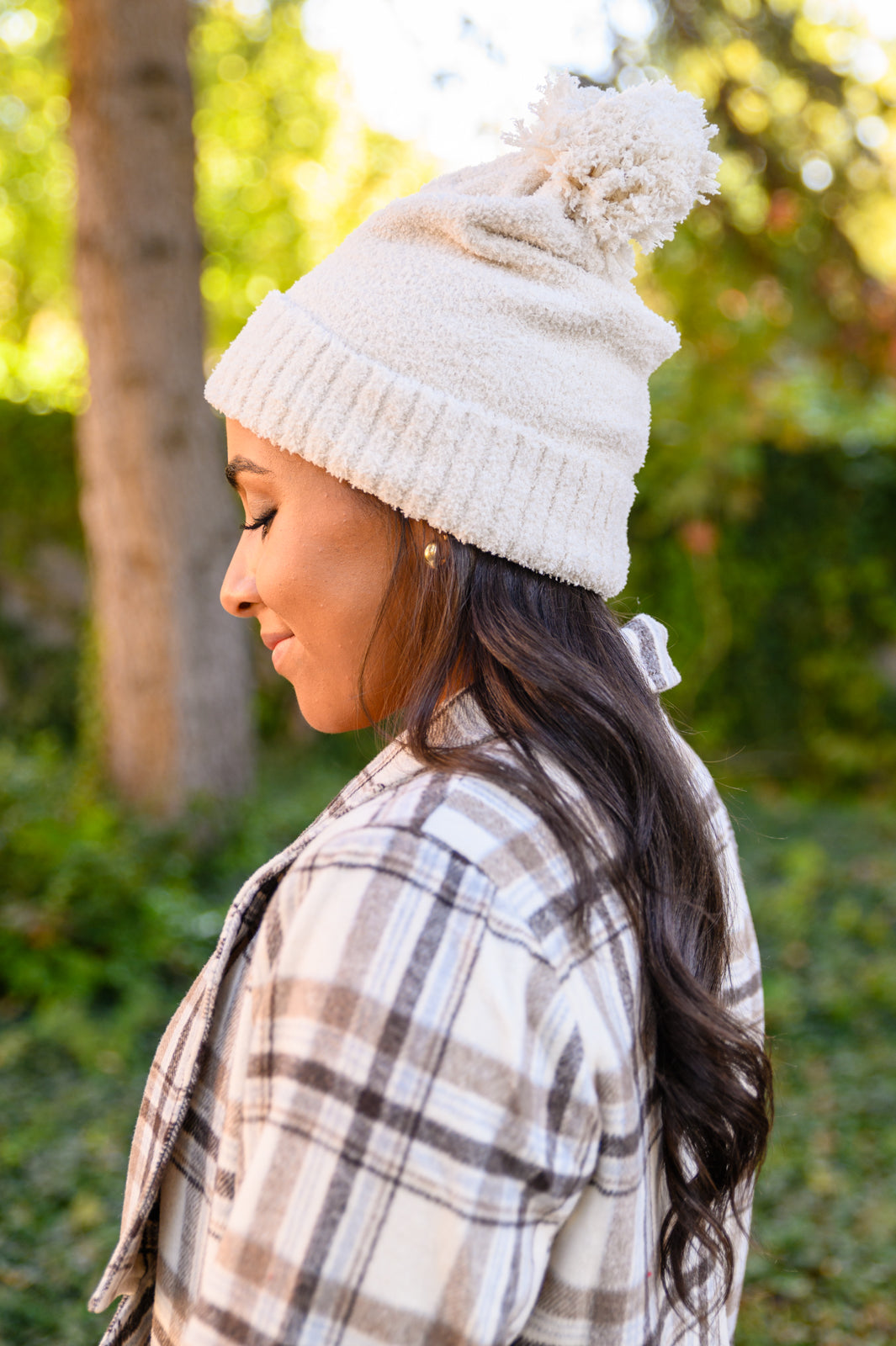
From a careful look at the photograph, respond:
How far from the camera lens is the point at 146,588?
549cm

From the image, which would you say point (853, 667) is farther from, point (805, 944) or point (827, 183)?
point (827, 183)

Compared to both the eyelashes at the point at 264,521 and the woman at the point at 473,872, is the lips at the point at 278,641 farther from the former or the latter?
the eyelashes at the point at 264,521

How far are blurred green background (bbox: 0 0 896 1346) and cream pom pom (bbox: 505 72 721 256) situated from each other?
0.72 metres

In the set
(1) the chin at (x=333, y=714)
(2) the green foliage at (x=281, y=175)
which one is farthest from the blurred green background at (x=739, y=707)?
(2) the green foliage at (x=281, y=175)

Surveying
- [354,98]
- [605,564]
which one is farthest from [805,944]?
[354,98]

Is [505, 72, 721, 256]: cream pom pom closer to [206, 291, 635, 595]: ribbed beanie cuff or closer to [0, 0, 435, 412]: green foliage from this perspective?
[206, 291, 635, 595]: ribbed beanie cuff

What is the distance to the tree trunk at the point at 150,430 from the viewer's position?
16.9ft

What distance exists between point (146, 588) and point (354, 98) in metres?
13.1

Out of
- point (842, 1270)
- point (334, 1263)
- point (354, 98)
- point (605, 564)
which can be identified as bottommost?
point (842, 1270)

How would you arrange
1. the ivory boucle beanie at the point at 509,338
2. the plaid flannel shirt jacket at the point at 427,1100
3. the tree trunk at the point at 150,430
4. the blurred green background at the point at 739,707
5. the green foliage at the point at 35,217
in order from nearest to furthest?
the plaid flannel shirt jacket at the point at 427,1100, the ivory boucle beanie at the point at 509,338, the blurred green background at the point at 739,707, the tree trunk at the point at 150,430, the green foliage at the point at 35,217

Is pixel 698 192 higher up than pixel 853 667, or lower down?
lower down

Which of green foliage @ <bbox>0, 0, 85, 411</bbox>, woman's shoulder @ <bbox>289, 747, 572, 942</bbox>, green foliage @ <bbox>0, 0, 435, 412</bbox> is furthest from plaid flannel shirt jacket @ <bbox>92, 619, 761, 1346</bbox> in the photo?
green foliage @ <bbox>0, 0, 435, 412</bbox>

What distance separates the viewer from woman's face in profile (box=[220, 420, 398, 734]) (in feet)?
4.06

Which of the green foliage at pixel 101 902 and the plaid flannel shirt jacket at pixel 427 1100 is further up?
the plaid flannel shirt jacket at pixel 427 1100
